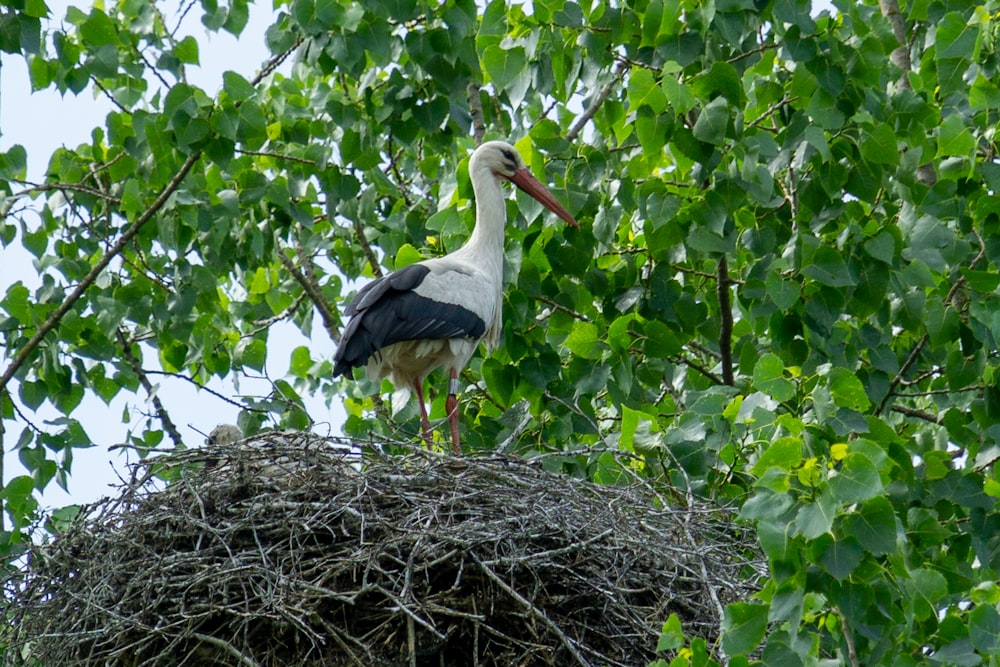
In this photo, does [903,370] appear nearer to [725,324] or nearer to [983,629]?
[725,324]

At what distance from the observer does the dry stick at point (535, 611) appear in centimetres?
461

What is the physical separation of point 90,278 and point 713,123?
2.97 m

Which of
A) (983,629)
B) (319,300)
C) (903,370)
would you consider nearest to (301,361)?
(319,300)

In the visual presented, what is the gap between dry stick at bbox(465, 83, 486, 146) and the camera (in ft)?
26.6

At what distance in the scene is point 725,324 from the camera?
6770 mm

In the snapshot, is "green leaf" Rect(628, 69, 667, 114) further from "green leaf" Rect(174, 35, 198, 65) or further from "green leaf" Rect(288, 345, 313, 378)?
"green leaf" Rect(288, 345, 313, 378)

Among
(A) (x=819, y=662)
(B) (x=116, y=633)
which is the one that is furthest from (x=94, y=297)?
(A) (x=819, y=662)

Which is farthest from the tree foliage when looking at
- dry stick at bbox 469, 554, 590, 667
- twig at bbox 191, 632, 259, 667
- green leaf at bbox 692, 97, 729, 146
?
twig at bbox 191, 632, 259, 667

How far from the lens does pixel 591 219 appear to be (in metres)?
6.64

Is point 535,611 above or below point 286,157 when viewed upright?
below

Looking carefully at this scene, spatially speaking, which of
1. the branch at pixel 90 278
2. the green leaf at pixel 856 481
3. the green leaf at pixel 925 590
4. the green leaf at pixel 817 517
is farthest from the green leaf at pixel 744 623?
the branch at pixel 90 278

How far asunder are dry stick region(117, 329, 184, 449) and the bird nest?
225 centimetres

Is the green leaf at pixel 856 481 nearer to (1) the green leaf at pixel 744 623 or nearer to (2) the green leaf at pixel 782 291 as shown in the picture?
(1) the green leaf at pixel 744 623

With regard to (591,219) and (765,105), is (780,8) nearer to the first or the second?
(765,105)
